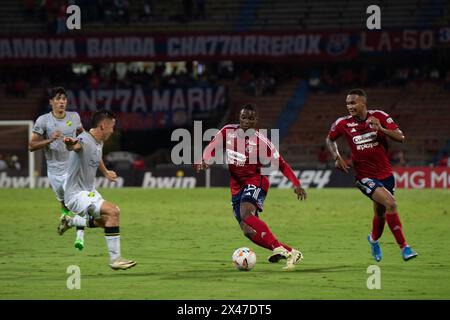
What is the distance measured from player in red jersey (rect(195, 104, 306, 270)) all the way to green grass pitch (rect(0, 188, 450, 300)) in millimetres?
653

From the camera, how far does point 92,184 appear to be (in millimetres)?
13633

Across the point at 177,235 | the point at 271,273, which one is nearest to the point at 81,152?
the point at 271,273

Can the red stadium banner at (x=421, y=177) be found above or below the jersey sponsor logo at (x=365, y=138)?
below

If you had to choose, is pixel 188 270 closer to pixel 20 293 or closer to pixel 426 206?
pixel 20 293

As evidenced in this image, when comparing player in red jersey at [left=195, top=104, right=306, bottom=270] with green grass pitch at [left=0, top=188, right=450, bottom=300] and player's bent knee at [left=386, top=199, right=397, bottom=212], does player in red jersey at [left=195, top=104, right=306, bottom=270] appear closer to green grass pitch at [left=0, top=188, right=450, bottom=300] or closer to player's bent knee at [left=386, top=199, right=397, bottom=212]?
green grass pitch at [left=0, top=188, right=450, bottom=300]

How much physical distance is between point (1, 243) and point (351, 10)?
29.7 m

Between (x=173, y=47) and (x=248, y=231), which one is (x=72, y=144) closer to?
(x=248, y=231)

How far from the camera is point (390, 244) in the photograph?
1719 cm

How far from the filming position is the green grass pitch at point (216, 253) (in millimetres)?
11461

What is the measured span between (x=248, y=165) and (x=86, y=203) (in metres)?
2.36

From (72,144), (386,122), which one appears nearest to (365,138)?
(386,122)

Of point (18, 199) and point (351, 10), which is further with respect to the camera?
point (351, 10)

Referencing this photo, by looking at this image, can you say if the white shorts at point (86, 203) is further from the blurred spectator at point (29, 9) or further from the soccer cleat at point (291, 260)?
the blurred spectator at point (29, 9)

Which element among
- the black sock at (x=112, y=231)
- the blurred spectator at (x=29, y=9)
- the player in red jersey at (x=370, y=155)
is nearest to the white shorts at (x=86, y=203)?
the black sock at (x=112, y=231)
